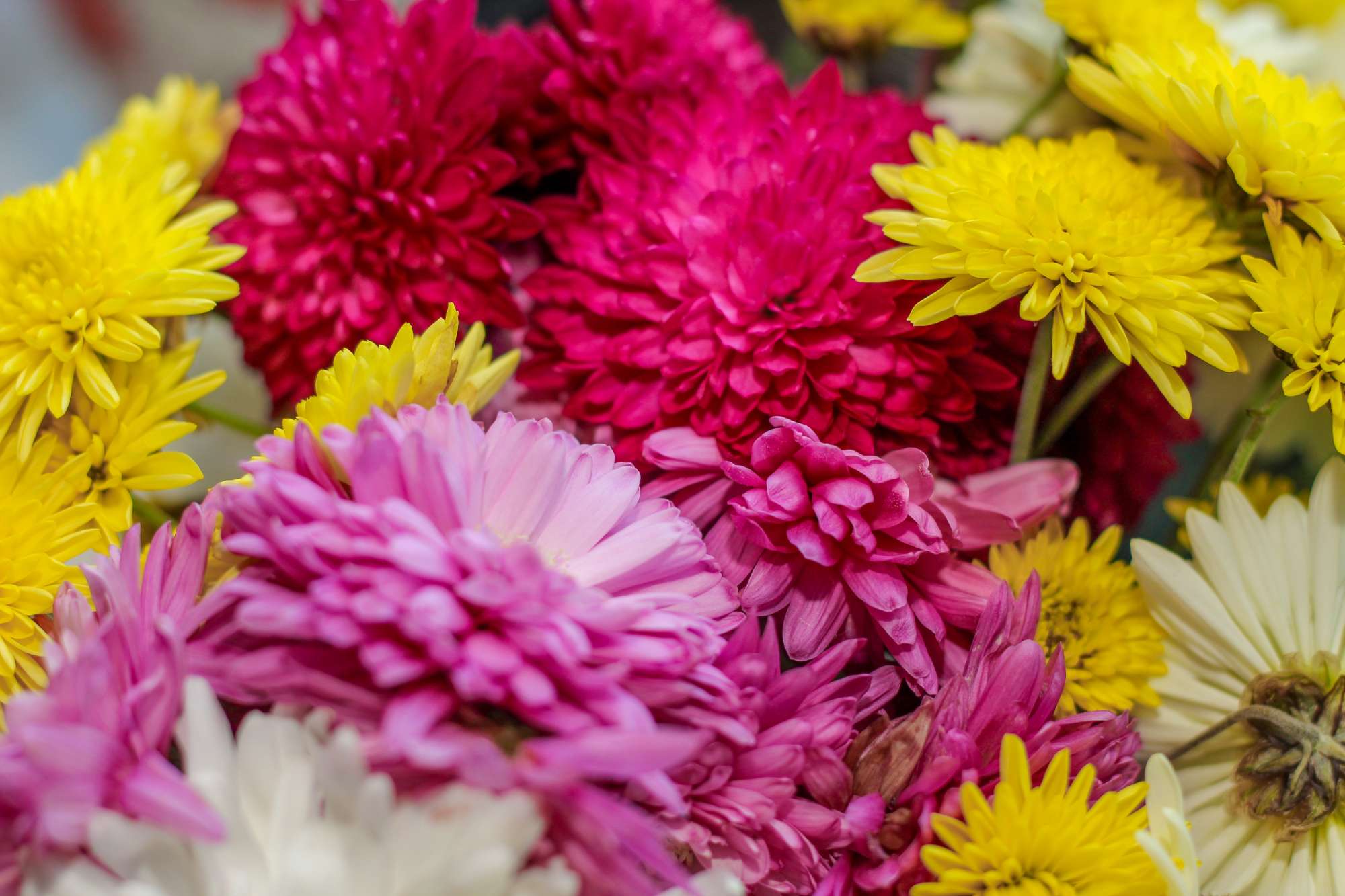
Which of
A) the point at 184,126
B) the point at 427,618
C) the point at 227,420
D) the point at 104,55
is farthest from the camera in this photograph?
the point at 104,55

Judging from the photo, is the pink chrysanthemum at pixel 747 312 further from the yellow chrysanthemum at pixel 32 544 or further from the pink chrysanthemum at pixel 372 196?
the yellow chrysanthemum at pixel 32 544

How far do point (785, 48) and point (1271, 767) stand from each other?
0.73m

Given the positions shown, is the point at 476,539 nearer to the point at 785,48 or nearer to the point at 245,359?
the point at 245,359

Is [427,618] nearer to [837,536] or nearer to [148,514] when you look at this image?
[837,536]

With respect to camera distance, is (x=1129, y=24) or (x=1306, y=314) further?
(x=1129, y=24)

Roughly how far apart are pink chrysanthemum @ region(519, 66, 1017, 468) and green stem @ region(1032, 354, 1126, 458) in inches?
1.2

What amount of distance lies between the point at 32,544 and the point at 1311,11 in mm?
878

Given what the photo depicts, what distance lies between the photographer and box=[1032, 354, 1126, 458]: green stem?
1.42 ft

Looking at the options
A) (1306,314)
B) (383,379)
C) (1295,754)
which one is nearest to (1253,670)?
(1295,754)

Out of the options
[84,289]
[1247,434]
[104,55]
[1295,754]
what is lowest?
[1295,754]

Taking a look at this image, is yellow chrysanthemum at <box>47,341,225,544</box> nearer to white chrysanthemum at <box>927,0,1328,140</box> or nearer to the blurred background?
white chrysanthemum at <box>927,0,1328,140</box>

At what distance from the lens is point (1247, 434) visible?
0.44 metres

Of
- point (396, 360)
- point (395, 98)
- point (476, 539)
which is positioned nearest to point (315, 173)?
point (395, 98)

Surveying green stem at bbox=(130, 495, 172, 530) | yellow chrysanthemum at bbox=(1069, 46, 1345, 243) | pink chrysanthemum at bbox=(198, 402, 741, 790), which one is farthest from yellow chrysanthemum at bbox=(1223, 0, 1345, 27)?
green stem at bbox=(130, 495, 172, 530)
